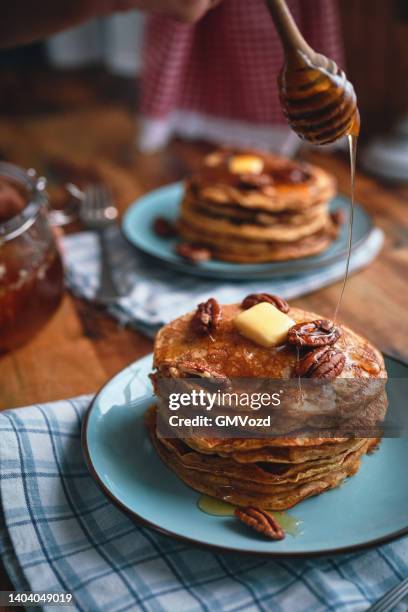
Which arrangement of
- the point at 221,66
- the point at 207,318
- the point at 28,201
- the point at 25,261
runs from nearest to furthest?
the point at 207,318 → the point at 25,261 → the point at 28,201 → the point at 221,66

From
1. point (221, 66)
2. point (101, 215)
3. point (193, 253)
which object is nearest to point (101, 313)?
point (193, 253)

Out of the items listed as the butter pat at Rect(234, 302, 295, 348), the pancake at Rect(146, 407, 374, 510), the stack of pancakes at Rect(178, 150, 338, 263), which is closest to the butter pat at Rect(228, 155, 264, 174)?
the stack of pancakes at Rect(178, 150, 338, 263)

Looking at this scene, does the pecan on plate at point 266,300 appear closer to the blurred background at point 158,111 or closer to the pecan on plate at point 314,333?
the pecan on plate at point 314,333

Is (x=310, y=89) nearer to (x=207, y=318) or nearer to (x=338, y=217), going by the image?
(x=207, y=318)

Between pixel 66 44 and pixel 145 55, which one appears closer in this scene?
pixel 145 55

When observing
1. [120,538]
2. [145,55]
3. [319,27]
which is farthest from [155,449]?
[145,55]

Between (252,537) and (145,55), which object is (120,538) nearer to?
(252,537)
